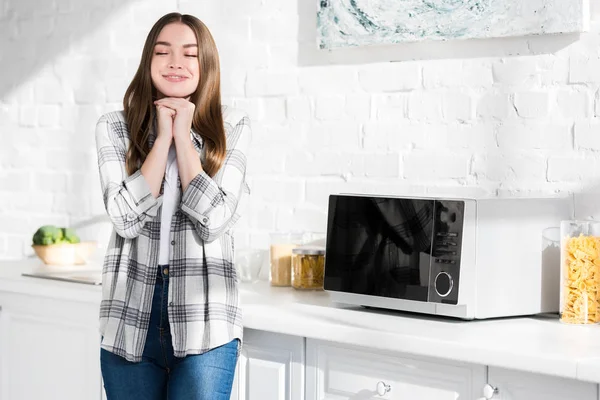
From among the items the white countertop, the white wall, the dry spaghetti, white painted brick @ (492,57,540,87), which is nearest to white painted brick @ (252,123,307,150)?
the white wall

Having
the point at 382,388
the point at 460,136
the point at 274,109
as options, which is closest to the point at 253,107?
the point at 274,109

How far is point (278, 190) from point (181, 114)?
73 centimetres

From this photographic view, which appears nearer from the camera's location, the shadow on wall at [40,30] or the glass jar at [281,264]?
the glass jar at [281,264]

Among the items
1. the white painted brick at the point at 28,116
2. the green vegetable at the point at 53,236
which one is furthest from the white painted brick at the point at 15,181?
the green vegetable at the point at 53,236

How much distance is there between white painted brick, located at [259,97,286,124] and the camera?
2.54 m

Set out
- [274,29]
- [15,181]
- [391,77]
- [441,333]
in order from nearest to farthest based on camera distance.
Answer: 1. [441,333]
2. [391,77]
3. [274,29]
4. [15,181]

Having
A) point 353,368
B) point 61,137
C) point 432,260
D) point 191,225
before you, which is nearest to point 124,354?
point 191,225

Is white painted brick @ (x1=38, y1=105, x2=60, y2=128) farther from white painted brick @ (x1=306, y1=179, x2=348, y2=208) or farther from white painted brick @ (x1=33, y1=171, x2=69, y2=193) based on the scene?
white painted brick @ (x1=306, y1=179, x2=348, y2=208)

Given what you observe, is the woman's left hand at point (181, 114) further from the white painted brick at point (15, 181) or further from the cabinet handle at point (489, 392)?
the white painted brick at point (15, 181)

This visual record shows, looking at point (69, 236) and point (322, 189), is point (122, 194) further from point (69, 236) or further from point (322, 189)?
point (69, 236)

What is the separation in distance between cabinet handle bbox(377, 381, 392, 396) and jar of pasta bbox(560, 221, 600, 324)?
1.26 feet

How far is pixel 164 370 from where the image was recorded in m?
1.83

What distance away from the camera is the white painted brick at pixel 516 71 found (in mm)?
2084

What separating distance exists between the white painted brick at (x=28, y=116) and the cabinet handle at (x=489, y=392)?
2.05m
